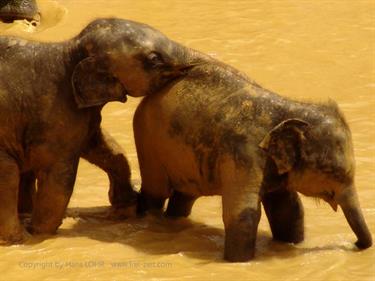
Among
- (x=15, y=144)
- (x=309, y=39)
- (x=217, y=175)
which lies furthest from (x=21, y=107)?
(x=309, y=39)

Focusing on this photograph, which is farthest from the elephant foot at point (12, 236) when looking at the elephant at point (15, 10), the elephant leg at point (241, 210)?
the elephant at point (15, 10)

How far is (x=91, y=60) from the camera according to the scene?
4973mm

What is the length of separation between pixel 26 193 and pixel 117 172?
671 mm

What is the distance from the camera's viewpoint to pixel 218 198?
634 centimetres

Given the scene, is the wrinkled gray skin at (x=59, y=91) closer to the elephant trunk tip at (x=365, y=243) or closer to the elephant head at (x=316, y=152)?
the elephant head at (x=316, y=152)

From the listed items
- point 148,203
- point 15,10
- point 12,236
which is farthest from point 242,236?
point 15,10

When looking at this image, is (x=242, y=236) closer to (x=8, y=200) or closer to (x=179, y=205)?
(x=179, y=205)

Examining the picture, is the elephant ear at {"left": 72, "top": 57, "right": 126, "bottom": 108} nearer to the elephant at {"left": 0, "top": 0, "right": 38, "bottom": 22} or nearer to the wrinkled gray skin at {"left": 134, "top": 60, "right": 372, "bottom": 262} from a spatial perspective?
the wrinkled gray skin at {"left": 134, "top": 60, "right": 372, "bottom": 262}

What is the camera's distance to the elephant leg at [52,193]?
16.5 feet

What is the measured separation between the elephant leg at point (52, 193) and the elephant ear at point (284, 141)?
4.16 feet

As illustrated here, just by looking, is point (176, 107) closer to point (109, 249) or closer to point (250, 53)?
point (109, 249)

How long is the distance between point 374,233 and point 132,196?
1731 mm

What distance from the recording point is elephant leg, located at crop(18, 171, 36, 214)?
5641 mm

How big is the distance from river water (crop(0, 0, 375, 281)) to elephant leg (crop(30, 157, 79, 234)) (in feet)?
0.37
